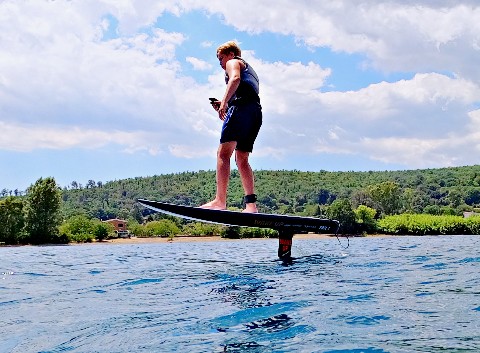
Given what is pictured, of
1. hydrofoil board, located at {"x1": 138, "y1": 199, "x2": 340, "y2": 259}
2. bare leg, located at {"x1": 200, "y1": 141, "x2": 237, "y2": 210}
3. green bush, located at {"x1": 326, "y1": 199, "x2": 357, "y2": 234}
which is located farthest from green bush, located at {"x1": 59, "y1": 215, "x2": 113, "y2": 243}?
bare leg, located at {"x1": 200, "y1": 141, "x2": 237, "y2": 210}

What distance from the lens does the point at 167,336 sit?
13.1ft

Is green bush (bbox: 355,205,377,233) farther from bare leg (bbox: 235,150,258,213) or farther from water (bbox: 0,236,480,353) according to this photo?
water (bbox: 0,236,480,353)

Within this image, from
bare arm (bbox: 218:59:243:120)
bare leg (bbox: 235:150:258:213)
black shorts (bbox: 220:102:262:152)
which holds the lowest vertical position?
bare leg (bbox: 235:150:258:213)

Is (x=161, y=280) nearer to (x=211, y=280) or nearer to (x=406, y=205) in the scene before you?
(x=211, y=280)

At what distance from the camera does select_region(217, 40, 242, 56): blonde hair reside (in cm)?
960

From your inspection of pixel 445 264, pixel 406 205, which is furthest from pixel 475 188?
pixel 445 264

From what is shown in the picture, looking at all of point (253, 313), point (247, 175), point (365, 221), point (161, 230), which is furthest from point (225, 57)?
point (365, 221)

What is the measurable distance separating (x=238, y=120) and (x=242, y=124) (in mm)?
102

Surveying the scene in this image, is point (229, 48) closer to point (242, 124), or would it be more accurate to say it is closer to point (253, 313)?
point (242, 124)

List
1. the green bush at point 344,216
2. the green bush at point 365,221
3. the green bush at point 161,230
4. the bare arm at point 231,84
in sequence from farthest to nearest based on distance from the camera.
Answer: the green bush at point 365,221
the green bush at point 161,230
the green bush at point 344,216
the bare arm at point 231,84

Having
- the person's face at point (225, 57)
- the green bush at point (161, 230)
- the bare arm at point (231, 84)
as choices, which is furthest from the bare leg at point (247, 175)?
the green bush at point (161, 230)

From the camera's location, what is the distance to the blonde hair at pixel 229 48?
31.5 feet

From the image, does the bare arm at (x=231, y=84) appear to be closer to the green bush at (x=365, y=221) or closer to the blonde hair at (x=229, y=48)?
the blonde hair at (x=229, y=48)

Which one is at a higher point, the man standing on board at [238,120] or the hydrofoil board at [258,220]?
the man standing on board at [238,120]
